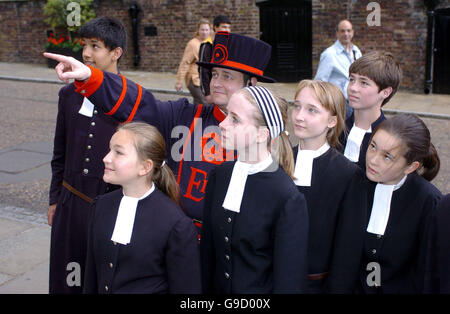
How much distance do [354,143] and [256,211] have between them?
4.81 feet

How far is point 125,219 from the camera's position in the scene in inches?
107

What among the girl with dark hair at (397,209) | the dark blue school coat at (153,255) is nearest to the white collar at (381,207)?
the girl with dark hair at (397,209)

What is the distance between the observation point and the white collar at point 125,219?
2697mm

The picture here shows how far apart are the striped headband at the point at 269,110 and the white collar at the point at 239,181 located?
0.46ft

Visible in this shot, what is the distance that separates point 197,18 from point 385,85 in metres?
13.1

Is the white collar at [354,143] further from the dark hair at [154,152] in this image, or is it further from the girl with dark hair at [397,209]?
the dark hair at [154,152]

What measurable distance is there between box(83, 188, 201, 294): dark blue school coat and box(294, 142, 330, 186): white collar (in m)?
0.65

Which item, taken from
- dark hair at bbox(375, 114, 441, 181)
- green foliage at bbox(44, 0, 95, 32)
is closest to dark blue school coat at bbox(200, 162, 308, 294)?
dark hair at bbox(375, 114, 441, 181)

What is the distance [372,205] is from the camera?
302cm

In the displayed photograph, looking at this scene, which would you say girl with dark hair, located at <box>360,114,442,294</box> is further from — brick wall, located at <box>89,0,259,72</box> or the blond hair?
brick wall, located at <box>89,0,259,72</box>

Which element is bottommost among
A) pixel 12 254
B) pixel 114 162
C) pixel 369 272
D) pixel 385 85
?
pixel 12 254

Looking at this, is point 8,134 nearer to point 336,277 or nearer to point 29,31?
point 336,277

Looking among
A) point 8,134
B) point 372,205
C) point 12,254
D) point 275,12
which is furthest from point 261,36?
point 372,205

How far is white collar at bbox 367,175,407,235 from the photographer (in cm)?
295
